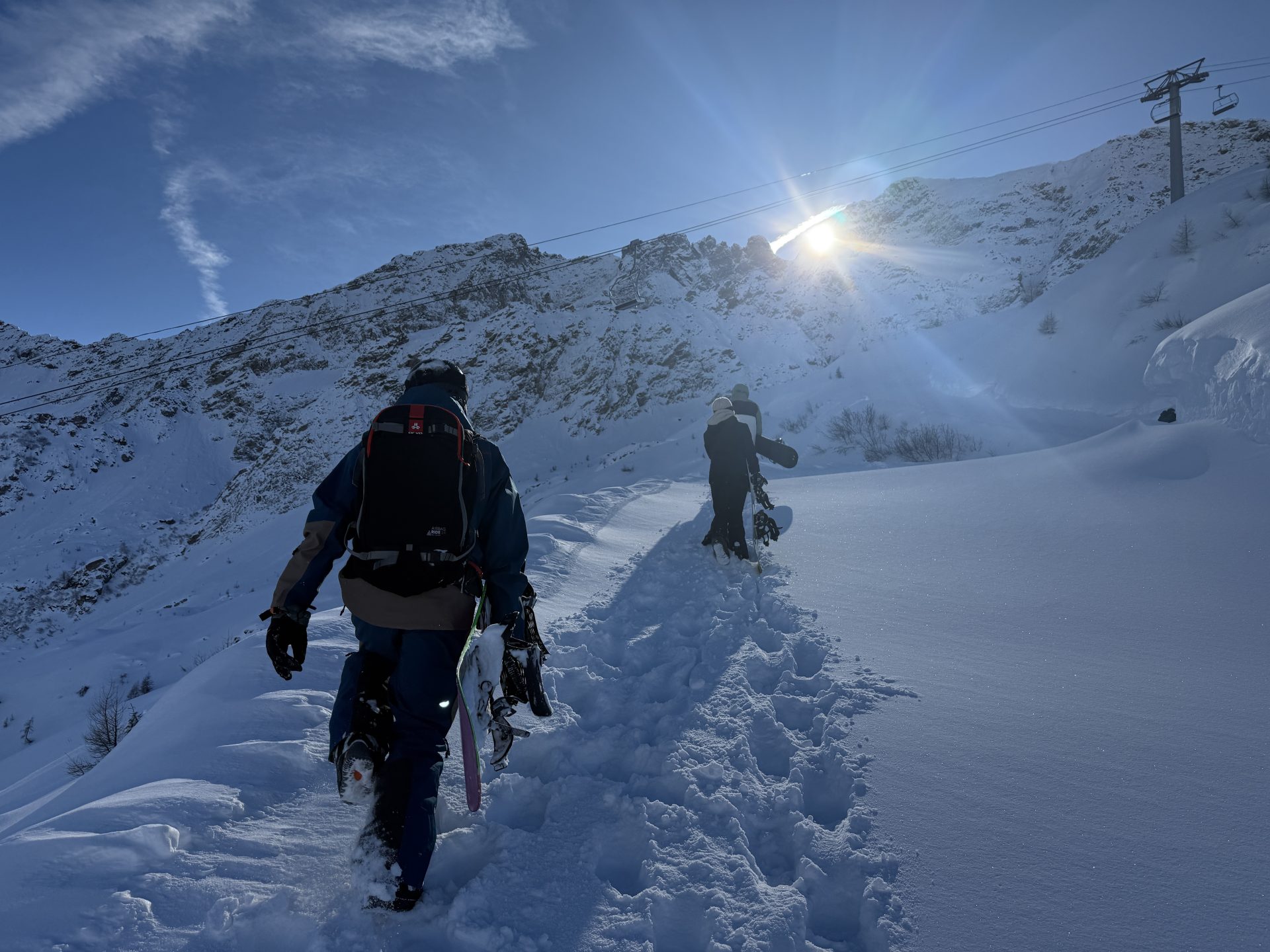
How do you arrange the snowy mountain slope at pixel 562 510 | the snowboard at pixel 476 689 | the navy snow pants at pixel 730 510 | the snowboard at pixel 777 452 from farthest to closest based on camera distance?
the snowboard at pixel 777 452 < the navy snow pants at pixel 730 510 < the snowboard at pixel 476 689 < the snowy mountain slope at pixel 562 510

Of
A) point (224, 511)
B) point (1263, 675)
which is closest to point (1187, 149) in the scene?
point (1263, 675)

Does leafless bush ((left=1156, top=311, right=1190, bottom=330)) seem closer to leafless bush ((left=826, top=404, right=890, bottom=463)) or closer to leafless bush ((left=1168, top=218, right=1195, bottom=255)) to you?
leafless bush ((left=1168, top=218, right=1195, bottom=255))

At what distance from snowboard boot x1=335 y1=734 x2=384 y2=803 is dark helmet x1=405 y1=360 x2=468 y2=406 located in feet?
4.52

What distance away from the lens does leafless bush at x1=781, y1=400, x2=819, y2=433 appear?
556 inches

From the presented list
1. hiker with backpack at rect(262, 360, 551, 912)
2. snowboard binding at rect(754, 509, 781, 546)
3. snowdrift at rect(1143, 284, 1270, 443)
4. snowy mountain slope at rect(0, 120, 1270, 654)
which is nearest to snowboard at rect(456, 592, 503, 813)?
hiker with backpack at rect(262, 360, 551, 912)

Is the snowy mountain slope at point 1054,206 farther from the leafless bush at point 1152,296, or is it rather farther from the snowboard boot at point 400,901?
the snowboard boot at point 400,901

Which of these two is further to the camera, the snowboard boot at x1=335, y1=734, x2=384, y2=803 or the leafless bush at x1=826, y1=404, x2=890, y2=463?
the leafless bush at x1=826, y1=404, x2=890, y2=463

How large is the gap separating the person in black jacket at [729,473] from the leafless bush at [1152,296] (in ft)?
30.1

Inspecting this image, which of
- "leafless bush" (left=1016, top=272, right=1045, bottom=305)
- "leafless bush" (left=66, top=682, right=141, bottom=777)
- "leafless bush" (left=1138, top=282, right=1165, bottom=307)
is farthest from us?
"leafless bush" (left=1016, top=272, right=1045, bottom=305)

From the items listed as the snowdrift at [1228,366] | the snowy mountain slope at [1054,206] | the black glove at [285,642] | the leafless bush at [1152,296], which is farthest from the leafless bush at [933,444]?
the snowy mountain slope at [1054,206]

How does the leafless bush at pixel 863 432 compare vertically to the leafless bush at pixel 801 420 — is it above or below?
below

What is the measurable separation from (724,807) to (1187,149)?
2820 inches

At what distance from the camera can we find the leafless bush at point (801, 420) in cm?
1412

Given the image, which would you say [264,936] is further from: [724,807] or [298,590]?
[724,807]
